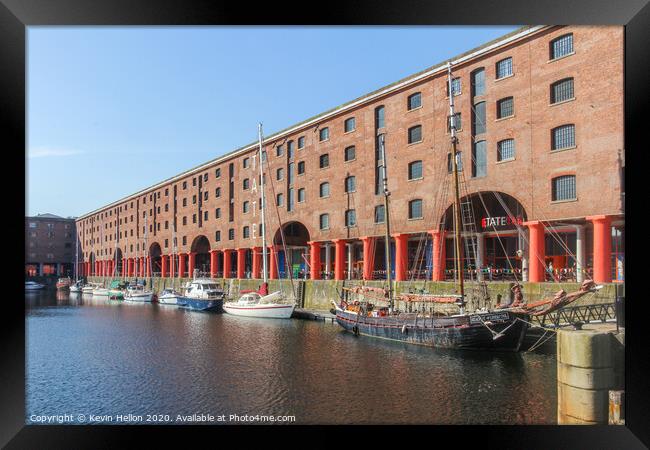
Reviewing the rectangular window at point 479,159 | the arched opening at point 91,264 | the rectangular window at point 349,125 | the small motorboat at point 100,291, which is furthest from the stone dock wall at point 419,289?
the small motorboat at point 100,291

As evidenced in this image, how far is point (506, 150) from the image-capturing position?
22078 mm

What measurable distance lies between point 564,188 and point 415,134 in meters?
7.92

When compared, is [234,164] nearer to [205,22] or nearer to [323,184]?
[323,184]

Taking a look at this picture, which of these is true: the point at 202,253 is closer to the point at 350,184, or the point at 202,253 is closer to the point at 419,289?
the point at 350,184

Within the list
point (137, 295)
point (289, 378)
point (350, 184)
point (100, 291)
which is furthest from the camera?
point (100, 291)

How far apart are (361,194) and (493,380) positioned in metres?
14.5

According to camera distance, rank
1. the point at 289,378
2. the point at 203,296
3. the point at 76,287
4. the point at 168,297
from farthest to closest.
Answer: the point at 76,287, the point at 168,297, the point at 203,296, the point at 289,378

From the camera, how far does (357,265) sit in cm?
3027

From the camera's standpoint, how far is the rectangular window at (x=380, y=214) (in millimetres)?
26364

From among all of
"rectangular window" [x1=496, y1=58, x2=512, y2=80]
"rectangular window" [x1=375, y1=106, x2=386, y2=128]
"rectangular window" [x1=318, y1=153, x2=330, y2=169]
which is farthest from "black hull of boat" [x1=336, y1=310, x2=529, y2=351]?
"rectangular window" [x1=496, y1=58, x2=512, y2=80]

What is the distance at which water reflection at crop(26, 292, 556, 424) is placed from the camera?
12.1 m

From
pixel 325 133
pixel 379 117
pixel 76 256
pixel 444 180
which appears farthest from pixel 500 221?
pixel 76 256

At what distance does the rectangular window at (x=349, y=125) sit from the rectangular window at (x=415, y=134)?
129 inches
